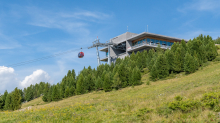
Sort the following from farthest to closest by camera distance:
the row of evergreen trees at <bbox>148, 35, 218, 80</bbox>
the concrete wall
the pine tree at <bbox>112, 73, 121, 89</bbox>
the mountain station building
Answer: the concrete wall
the mountain station building
the pine tree at <bbox>112, 73, 121, 89</bbox>
the row of evergreen trees at <bbox>148, 35, 218, 80</bbox>

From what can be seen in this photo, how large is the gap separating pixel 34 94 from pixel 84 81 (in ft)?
153

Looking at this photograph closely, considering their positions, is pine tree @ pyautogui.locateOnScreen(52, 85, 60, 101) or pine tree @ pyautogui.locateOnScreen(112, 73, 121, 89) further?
pine tree @ pyautogui.locateOnScreen(52, 85, 60, 101)

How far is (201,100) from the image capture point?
32.9ft

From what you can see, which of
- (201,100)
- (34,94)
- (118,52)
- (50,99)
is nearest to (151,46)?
(118,52)

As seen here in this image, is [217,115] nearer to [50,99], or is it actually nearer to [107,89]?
[107,89]

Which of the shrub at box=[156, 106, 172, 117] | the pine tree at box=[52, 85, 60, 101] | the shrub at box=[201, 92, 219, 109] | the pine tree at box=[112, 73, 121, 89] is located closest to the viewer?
the shrub at box=[201, 92, 219, 109]

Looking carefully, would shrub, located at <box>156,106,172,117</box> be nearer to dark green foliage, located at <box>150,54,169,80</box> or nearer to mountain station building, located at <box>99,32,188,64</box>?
dark green foliage, located at <box>150,54,169,80</box>

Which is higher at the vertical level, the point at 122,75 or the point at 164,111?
the point at 122,75

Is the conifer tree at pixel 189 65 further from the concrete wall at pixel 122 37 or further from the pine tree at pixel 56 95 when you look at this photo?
the pine tree at pixel 56 95

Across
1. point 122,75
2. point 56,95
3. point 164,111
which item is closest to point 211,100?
point 164,111

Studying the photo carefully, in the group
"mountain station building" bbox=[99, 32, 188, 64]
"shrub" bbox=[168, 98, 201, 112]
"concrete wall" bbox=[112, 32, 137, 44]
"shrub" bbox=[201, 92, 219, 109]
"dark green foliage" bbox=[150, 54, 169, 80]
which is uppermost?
"concrete wall" bbox=[112, 32, 137, 44]

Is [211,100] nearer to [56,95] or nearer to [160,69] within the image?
[160,69]

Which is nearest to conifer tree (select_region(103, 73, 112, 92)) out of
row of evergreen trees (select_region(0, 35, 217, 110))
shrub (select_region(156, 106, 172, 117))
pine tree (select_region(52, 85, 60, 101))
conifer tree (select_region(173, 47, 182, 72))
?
row of evergreen trees (select_region(0, 35, 217, 110))

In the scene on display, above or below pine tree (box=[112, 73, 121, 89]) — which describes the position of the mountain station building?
above
